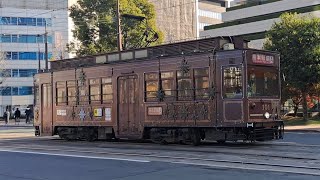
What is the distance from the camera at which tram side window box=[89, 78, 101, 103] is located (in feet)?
70.2

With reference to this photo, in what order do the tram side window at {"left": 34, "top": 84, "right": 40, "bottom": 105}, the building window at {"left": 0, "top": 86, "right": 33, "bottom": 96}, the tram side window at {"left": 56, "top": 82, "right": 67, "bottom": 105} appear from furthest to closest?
the building window at {"left": 0, "top": 86, "right": 33, "bottom": 96}
the tram side window at {"left": 34, "top": 84, "right": 40, "bottom": 105}
the tram side window at {"left": 56, "top": 82, "right": 67, "bottom": 105}

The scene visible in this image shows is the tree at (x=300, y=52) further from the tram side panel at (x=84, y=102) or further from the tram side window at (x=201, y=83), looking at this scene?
the tram side window at (x=201, y=83)

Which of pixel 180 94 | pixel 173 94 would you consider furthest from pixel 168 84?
pixel 180 94

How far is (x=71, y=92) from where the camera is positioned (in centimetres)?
2261

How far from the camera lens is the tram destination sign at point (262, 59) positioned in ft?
55.4

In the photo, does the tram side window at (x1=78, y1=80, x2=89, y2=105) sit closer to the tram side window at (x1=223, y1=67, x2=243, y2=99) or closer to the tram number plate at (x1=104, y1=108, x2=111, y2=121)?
the tram number plate at (x1=104, y1=108, x2=111, y2=121)

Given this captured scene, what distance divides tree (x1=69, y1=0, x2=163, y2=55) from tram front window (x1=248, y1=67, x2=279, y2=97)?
72.1 feet

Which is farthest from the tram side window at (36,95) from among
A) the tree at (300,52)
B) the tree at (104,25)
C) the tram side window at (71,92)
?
the tree at (300,52)

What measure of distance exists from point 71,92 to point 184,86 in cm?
668

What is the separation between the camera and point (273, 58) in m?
17.9

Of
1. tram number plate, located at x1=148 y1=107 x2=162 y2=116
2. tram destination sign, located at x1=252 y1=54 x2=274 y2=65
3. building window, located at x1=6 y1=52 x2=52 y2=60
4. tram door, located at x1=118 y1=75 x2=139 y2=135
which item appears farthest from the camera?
building window, located at x1=6 y1=52 x2=52 y2=60

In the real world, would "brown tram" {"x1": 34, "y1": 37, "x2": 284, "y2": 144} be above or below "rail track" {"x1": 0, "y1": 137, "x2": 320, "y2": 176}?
above

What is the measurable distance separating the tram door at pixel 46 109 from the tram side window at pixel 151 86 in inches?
253

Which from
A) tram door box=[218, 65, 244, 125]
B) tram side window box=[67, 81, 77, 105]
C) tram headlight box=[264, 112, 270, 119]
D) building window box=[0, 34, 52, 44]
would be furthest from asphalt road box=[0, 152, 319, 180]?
building window box=[0, 34, 52, 44]
